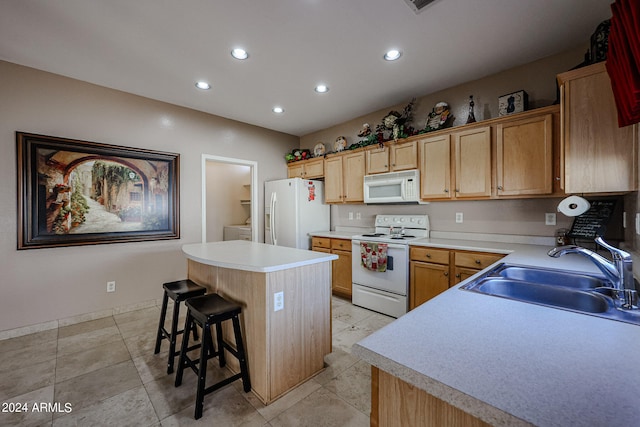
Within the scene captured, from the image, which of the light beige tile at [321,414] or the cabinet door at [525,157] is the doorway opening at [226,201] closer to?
the light beige tile at [321,414]

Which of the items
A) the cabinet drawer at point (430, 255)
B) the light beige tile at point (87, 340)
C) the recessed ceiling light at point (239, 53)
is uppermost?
the recessed ceiling light at point (239, 53)

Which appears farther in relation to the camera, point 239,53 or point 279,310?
point 239,53

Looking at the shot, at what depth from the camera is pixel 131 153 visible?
331cm

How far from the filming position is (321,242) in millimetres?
4074

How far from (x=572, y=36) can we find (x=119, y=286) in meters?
5.31

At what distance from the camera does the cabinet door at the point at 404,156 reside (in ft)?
10.8

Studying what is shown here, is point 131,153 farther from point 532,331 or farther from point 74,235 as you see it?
point 532,331

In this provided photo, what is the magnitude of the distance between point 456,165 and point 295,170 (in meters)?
2.81

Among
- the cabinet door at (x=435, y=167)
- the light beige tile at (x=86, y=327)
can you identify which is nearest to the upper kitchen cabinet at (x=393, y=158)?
the cabinet door at (x=435, y=167)

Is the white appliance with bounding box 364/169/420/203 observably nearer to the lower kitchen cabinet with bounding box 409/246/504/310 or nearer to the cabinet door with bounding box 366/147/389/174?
the cabinet door with bounding box 366/147/389/174

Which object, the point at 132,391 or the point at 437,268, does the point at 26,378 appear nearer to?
the point at 132,391

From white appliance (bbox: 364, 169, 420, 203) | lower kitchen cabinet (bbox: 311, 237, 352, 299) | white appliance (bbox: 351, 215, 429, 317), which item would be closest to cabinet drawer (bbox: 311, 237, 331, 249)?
lower kitchen cabinet (bbox: 311, 237, 352, 299)

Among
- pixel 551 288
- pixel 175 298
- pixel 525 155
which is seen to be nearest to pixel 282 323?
pixel 175 298

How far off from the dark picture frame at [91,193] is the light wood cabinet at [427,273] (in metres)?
3.14
